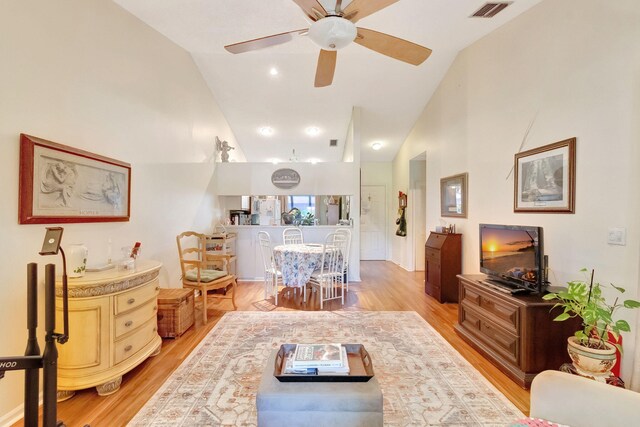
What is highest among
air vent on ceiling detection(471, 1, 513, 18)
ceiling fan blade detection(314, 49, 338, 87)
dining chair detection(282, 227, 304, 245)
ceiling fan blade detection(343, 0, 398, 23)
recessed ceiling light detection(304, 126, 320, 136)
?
air vent on ceiling detection(471, 1, 513, 18)

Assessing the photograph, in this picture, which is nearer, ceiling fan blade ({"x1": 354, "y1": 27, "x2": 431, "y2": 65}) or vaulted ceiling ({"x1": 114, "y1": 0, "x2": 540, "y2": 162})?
ceiling fan blade ({"x1": 354, "y1": 27, "x2": 431, "y2": 65})

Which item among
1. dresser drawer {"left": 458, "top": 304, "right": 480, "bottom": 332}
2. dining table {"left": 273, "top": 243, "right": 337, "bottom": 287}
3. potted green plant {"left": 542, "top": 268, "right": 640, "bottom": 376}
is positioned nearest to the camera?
potted green plant {"left": 542, "top": 268, "right": 640, "bottom": 376}

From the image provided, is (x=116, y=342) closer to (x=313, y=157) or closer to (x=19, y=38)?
(x=19, y=38)

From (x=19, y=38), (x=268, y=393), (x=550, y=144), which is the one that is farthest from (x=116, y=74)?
(x=550, y=144)

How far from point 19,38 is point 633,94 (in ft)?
13.3

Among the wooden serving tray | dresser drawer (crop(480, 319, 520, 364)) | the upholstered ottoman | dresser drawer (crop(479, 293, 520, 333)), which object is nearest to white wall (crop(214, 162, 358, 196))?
dresser drawer (crop(479, 293, 520, 333))

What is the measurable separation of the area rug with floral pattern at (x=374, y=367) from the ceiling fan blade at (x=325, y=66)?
2.66 metres

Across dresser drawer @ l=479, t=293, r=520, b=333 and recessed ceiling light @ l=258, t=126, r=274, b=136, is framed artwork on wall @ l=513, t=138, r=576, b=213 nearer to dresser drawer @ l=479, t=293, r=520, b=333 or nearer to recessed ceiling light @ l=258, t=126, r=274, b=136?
dresser drawer @ l=479, t=293, r=520, b=333

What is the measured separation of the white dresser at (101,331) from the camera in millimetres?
1898

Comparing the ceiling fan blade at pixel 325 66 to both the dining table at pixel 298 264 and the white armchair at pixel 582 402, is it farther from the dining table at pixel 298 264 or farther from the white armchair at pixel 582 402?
the white armchair at pixel 582 402

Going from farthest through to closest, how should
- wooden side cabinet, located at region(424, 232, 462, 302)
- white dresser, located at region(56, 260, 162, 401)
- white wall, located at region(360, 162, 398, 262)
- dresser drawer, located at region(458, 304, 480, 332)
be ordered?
white wall, located at region(360, 162, 398, 262), wooden side cabinet, located at region(424, 232, 462, 302), dresser drawer, located at region(458, 304, 480, 332), white dresser, located at region(56, 260, 162, 401)

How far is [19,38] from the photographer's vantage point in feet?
5.79

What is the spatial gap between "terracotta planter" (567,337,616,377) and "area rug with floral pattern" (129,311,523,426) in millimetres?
495

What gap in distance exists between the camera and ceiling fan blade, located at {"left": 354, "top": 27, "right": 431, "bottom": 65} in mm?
2199
